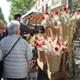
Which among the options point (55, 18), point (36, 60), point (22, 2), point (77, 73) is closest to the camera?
point (77, 73)

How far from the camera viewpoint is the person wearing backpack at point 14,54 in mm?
5203

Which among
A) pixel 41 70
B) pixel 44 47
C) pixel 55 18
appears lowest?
pixel 41 70

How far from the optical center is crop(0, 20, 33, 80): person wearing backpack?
5.20 m

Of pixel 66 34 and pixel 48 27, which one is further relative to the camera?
pixel 48 27

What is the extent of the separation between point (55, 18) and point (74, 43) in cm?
Result: 80

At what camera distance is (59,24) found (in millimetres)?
5711

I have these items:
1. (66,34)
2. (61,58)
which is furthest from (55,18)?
(61,58)

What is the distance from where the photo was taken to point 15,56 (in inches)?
205

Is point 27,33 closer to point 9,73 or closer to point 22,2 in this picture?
point 9,73

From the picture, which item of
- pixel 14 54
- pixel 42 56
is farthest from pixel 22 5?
pixel 14 54

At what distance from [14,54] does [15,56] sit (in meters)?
0.03

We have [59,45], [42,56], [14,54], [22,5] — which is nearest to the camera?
[59,45]

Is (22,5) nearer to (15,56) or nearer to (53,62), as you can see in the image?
(15,56)

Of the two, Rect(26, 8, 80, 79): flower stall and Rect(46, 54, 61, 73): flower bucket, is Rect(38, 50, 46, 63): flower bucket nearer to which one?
Rect(26, 8, 80, 79): flower stall
